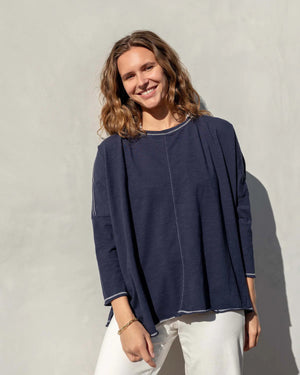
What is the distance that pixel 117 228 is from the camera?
6.04 ft

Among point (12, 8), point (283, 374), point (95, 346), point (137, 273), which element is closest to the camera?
point (137, 273)

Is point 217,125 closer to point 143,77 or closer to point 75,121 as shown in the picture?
point 143,77

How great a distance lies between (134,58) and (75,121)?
Answer: 439 mm

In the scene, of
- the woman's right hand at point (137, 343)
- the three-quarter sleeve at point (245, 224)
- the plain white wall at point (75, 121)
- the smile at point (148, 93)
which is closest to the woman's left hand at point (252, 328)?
the three-quarter sleeve at point (245, 224)

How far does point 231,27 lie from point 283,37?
28 cm

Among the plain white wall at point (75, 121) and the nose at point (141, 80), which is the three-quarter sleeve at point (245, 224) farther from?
the plain white wall at point (75, 121)

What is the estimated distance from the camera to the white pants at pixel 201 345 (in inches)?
70.7

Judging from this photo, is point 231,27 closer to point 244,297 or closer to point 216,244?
point 216,244

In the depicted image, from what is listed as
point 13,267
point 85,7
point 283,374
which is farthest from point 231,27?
point 283,374

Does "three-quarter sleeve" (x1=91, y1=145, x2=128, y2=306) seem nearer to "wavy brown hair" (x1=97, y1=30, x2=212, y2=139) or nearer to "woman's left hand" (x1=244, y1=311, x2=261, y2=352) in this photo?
"wavy brown hair" (x1=97, y1=30, x2=212, y2=139)

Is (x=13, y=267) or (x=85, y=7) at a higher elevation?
(x=85, y=7)

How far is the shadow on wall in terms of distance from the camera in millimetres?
2564

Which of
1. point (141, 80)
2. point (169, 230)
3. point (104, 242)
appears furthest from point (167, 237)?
point (141, 80)

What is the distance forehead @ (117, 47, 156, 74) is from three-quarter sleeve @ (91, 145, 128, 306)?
0.34m
